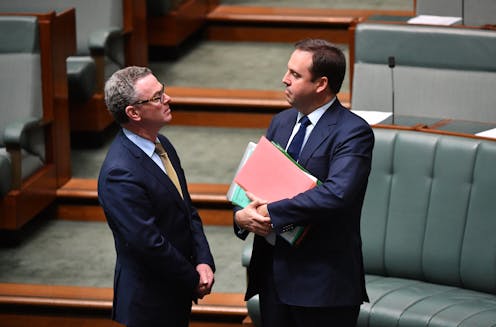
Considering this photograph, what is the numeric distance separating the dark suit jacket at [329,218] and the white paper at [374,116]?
1.99ft

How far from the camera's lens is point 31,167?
2375mm

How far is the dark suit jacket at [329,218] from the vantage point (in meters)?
1.39

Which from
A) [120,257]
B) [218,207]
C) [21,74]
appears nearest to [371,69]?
[218,207]

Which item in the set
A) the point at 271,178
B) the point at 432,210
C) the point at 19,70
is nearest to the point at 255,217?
the point at 271,178

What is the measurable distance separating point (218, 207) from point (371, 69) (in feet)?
1.59

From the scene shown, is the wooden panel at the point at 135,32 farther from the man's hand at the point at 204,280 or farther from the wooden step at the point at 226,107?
the man's hand at the point at 204,280

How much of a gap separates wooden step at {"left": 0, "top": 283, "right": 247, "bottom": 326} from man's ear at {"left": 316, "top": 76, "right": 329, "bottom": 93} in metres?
0.73

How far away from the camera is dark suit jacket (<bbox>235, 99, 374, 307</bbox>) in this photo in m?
1.39

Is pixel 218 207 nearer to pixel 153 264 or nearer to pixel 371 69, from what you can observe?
pixel 371 69

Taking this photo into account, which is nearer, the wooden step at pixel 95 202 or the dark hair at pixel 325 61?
the dark hair at pixel 325 61

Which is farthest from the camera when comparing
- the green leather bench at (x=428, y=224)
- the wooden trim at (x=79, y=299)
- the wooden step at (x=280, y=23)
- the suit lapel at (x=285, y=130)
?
the wooden step at (x=280, y=23)

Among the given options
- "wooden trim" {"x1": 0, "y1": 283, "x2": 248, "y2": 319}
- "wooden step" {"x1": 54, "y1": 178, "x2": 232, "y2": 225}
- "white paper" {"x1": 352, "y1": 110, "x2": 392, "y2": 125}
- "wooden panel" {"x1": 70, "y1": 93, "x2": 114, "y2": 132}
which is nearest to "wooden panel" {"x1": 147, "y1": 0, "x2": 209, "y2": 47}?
"wooden panel" {"x1": 70, "y1": 93, "x2": 114, "y2": 132}

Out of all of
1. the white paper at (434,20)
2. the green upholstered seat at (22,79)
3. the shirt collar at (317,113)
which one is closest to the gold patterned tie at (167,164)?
the shirt collar at (317,113)

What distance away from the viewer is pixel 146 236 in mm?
1382
